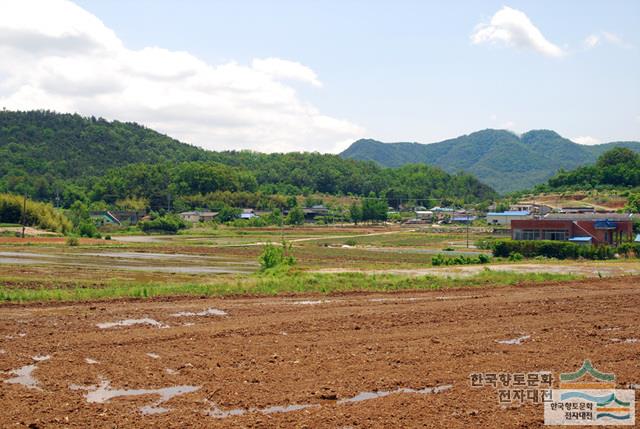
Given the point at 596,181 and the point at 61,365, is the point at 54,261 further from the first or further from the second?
the point at 596,181

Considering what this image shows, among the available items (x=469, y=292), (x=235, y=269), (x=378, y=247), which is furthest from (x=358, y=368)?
(x=378, y=247)

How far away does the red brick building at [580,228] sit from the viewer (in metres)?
61.1

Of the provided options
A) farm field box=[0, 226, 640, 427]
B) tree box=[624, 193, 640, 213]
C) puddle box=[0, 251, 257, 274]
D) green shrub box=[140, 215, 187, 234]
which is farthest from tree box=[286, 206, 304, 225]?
farm field box=[0, 226, 640, 427]

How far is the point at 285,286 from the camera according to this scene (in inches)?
1042

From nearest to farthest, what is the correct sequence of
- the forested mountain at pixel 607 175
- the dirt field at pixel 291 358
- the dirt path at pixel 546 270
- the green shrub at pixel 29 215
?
the dirt field at pixel 291 358 < the dirt path at pixel 546 270 < the green shrub at pixel 29 215 < the forested mountain at pixel 607 175

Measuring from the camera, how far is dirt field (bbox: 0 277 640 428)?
10102 mm

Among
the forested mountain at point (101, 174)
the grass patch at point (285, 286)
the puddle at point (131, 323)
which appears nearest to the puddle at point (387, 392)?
the puddle at point (131, 323)

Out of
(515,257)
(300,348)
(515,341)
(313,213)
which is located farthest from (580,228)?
(313,213)

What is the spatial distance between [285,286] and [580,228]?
4395 centimetres

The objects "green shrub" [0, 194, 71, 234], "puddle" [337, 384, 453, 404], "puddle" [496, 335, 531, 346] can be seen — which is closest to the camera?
"puddle" [337, 384, 453, 404]

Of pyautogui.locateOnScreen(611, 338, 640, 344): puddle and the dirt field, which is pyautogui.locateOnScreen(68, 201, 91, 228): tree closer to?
the dirt field

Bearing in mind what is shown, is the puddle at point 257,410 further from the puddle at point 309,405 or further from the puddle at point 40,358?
the puddle at point 40,358

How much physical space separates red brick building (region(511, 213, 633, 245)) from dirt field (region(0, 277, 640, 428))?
41.4m
